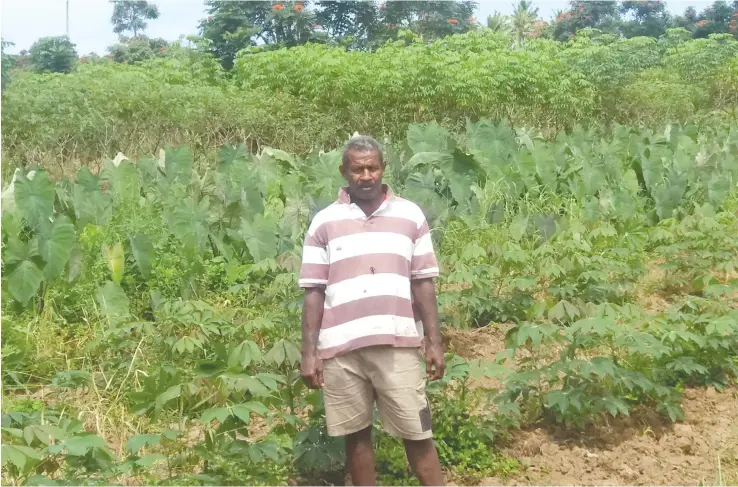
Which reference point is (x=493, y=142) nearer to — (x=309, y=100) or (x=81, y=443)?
(x=81, y=443)

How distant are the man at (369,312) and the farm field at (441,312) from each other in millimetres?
269

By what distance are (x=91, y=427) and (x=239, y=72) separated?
1322 cm

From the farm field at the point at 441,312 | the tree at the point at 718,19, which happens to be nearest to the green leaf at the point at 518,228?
the farm field at the point at 441,312

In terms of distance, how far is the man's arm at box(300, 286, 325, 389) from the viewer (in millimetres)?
2627

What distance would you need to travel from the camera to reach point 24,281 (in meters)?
4.53

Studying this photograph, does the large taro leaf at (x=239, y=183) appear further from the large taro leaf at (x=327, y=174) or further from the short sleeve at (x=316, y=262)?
the short sleeve at (x=316, y=262)

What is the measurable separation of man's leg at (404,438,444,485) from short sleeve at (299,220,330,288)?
0.57 meters

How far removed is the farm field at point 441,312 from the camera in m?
3.06

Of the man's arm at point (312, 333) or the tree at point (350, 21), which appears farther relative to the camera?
the tree at point (350, 21)

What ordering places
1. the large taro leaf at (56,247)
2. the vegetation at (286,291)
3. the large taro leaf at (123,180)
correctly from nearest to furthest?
the vegetation at (286,291) < the large taro leaf at (56,247) < the large taro leaf at (123,180)

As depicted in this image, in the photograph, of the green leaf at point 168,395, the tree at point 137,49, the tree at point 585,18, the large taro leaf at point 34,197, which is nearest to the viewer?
the green leaf at point 168,395

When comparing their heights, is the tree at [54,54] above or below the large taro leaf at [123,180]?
above

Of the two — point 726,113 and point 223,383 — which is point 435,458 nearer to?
point 223,383

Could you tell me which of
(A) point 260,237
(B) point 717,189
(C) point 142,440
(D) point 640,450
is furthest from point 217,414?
(B) point 717,189
